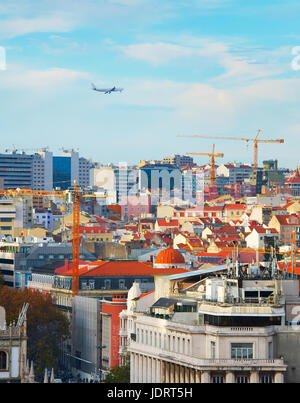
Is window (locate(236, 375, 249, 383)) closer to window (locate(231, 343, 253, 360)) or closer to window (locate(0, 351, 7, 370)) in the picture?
window (locate(231, 343, 253, 360))

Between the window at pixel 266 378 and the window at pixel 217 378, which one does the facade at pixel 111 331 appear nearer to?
the window at pixel 217 378

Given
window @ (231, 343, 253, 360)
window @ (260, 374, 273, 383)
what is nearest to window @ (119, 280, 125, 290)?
window @ (231, 343, 253, 360)

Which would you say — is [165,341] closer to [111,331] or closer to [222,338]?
[222,338]

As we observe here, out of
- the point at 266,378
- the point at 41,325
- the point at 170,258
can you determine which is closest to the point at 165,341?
the point at 266,378
